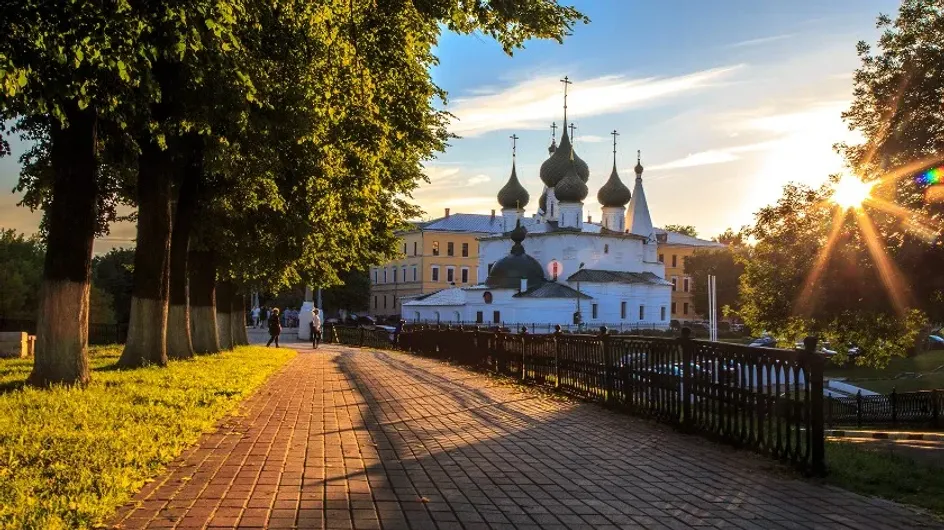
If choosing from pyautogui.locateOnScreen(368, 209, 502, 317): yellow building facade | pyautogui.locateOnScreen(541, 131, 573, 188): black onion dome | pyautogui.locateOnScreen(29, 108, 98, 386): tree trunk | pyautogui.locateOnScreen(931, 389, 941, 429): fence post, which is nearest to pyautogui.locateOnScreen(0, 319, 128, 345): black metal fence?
pyautogui.locateOnScreen(29, 108, 98, 386): tree trunk

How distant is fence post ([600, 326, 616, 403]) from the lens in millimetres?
12922

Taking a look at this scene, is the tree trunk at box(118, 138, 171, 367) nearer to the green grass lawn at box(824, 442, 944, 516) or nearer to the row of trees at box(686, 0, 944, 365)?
the green grass lawn at box(824, 442, 944, 516)

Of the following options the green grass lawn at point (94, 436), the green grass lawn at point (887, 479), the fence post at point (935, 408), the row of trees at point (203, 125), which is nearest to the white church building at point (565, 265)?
the fence post at point (935, 408)

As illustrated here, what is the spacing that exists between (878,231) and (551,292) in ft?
202

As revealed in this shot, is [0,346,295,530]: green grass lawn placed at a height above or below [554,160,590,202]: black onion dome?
below

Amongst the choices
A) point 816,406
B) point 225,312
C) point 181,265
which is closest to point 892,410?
point 181,265

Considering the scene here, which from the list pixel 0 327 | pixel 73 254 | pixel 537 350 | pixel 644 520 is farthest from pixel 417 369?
pixel 0 327

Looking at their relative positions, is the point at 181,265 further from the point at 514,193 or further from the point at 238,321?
the point at 514,193

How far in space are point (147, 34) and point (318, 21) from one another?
2.85 metres

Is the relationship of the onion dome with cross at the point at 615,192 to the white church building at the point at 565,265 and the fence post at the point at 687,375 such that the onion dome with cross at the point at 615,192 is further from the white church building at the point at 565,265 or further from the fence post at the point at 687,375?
the fence post at the point at 687,375

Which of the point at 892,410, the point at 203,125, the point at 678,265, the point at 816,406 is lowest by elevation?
the point at 892,410

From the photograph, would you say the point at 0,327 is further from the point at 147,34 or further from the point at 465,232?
the point at 465,232

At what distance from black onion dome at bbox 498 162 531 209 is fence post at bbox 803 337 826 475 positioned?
93.1 meters

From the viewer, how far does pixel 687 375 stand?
33.8 feet
